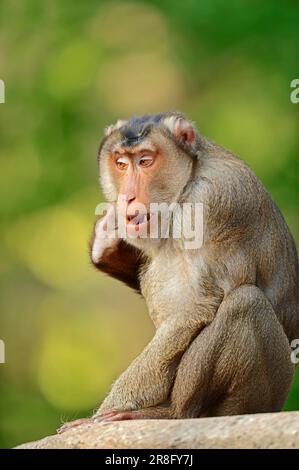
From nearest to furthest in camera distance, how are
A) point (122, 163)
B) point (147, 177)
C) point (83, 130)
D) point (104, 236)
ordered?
point (147, 177) < point (122, 163) < point (104, 236) < point (83, 130)

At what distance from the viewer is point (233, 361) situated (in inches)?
287

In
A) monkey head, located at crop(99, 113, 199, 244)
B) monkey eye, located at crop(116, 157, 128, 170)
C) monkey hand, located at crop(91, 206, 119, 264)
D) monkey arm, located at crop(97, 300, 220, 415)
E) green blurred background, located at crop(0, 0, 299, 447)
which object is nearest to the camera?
monkey arm, located at crop(97, 300, 220, 415)

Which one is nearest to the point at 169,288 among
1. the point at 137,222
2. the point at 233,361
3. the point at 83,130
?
the point at 137,222

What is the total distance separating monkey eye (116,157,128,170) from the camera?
795 cm

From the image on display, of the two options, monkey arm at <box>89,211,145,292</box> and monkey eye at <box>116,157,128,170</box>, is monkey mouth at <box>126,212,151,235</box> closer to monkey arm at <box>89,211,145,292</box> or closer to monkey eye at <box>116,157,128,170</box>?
monkey eye at <box>116,157,128,170</box>

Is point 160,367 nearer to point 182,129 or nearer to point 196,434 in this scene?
point 196,434

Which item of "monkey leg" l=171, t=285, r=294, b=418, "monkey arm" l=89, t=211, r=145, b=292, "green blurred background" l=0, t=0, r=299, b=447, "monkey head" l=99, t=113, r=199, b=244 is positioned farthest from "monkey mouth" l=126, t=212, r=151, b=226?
"green blurred background" l=0, t=0, r=299, b=447

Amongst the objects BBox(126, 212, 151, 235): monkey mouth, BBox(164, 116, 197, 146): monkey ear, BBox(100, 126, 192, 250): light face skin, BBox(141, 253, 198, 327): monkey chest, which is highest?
BBox(164, 116, 197, 146): monkey ear

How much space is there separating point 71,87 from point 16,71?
103 cm

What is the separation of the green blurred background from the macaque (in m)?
6.63

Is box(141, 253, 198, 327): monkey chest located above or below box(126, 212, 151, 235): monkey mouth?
below

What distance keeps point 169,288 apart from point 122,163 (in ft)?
3.55

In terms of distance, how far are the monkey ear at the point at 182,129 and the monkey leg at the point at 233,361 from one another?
1248mm

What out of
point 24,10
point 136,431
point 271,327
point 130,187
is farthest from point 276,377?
point 24,10
